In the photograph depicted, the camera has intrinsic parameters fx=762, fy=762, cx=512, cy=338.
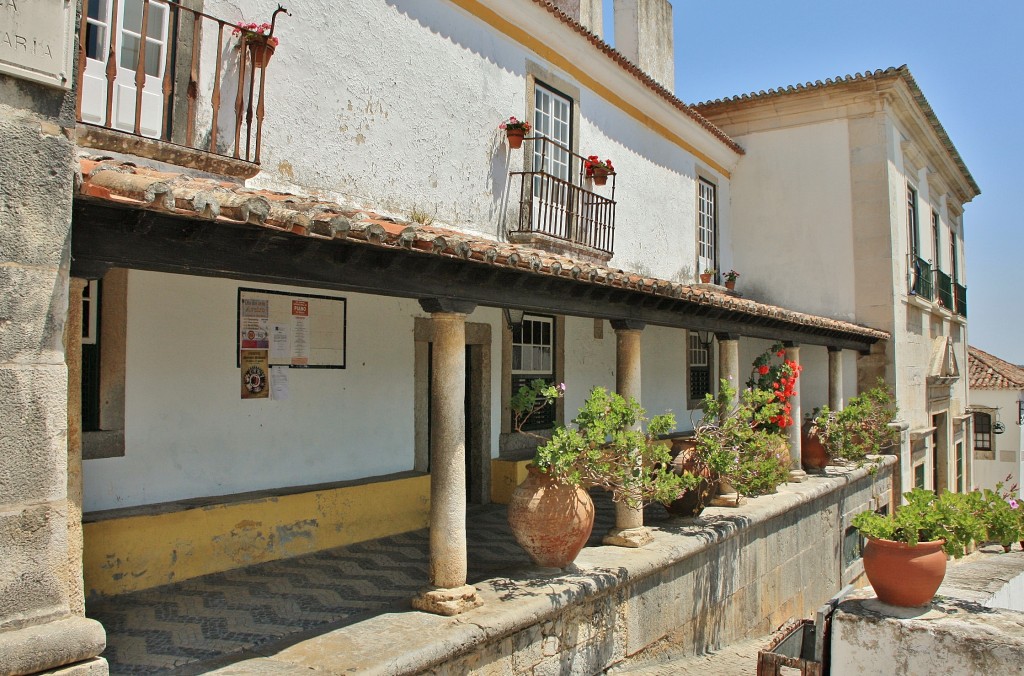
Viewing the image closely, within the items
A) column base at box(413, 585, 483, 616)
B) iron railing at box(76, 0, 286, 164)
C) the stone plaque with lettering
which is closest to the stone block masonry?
column base at box(413, 585, 483, 616)

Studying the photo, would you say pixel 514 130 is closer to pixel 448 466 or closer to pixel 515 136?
pixel 515 136

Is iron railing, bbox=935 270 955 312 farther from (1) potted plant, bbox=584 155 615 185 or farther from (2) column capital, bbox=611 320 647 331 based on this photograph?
(2) column capital, bbox=611 320 647 331

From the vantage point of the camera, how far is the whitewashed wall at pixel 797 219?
14.9 metres

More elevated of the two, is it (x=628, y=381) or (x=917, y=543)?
(x=628, y=381)

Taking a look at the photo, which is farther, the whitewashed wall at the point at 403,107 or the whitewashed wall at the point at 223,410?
the whitewashed wall at the point at 403,107

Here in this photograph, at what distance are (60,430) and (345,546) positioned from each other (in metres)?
4.16

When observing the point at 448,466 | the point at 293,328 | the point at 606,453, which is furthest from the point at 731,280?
the point at 448,466

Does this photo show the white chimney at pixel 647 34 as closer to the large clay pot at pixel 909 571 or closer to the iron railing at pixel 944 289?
the iron railing at pixel 944 289

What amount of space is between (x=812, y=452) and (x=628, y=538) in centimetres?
607

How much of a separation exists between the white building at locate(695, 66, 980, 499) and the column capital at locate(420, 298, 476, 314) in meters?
11.3

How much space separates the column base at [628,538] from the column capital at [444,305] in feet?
9.63

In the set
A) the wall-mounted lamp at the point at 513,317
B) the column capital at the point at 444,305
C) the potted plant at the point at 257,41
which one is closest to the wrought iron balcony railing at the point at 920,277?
the wall-mounted lamp at the point at 513,317

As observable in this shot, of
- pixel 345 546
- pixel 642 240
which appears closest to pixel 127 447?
pixel 345 546

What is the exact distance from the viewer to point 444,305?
5.23m
